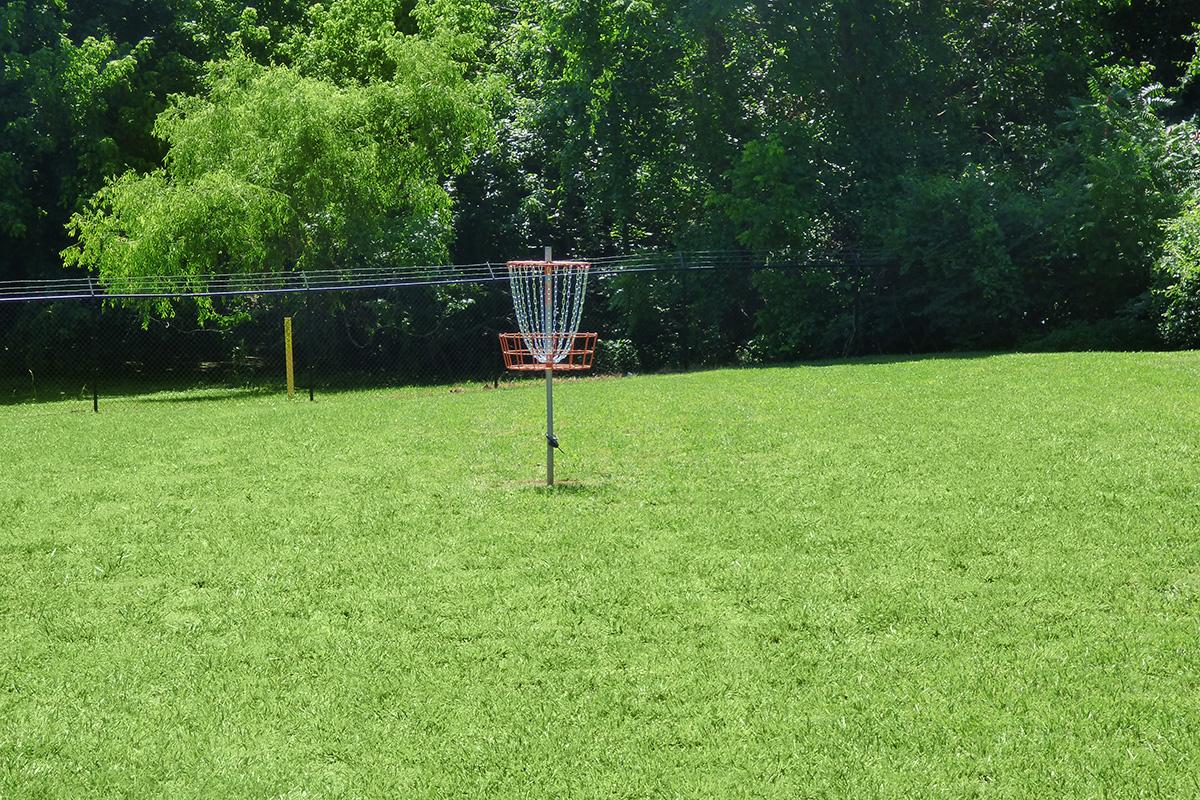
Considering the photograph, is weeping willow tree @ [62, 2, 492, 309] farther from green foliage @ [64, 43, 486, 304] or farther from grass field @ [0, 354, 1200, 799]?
grass field @ [0, 354, 1200, 799]

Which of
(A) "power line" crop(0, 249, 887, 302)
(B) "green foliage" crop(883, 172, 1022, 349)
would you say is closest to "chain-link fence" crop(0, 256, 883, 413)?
(A) "power line" crop(0, 249, 887, 302)

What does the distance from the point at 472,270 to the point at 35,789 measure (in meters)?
18.0

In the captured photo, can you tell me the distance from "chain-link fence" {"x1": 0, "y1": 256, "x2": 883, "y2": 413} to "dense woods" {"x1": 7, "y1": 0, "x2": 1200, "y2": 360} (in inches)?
3.7

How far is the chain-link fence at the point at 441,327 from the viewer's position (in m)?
20.3

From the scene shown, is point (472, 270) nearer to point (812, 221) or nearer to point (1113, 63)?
point (812, 221)

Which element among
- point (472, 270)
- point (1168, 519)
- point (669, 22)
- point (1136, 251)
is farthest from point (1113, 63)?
point (1168, 519)

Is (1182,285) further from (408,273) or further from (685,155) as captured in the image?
(408,273)

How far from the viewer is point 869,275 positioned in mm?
20609

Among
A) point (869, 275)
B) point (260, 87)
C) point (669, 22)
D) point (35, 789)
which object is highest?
point (669, 22)

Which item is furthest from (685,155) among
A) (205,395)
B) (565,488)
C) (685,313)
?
(565,488)

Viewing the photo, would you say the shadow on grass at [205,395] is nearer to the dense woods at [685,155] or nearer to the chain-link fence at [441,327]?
the chain-link fence at [441,327]

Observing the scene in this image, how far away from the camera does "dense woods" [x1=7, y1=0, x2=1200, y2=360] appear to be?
63.1 ft

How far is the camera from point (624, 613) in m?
6.64

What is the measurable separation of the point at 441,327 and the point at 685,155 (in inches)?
206
